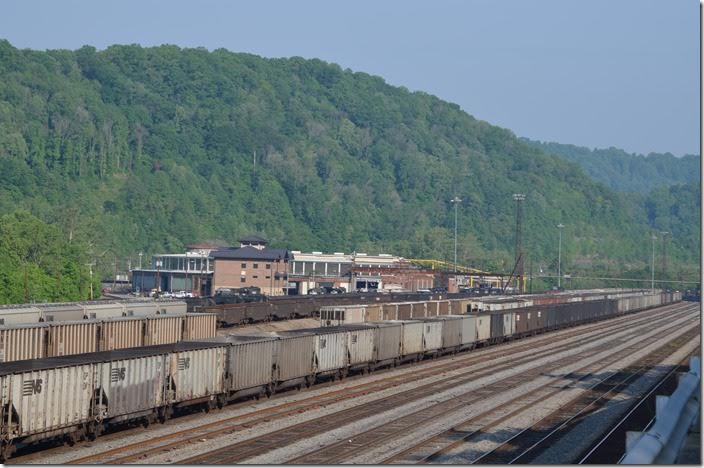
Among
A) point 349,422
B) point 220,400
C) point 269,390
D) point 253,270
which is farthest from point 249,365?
point 253,270

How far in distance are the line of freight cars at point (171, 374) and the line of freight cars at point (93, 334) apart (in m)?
7.70

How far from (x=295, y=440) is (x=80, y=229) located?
154m

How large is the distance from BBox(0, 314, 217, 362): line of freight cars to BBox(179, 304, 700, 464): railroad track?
12784mm

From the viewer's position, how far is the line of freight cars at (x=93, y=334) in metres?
43.1

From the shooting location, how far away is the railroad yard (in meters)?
31.3

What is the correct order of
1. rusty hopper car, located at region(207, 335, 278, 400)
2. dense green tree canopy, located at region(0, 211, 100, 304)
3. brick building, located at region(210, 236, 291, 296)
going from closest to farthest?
rusty hopper car, located at region(207, 335, 278, 400)
dense green tree canopy, located at region(0, 211, 100, 304)
brick building, located at region(210, 236, 291, 296)

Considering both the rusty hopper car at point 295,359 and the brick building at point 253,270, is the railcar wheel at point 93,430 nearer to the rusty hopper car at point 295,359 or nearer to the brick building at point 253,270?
the rusty hopper car at point 295,359

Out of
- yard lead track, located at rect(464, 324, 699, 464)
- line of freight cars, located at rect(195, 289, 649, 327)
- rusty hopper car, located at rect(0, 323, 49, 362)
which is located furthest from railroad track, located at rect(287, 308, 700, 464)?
line of freight cars, located at rect(195, 289, 649, 327)

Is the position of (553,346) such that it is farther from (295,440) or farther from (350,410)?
(295,440)

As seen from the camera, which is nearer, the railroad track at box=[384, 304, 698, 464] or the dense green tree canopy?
the railroad track at box=[384, 304, 698, 464]

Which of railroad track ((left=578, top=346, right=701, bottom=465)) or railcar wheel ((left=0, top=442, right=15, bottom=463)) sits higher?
railcar wheel ((left=0, top=442, right=15, bottom=463))

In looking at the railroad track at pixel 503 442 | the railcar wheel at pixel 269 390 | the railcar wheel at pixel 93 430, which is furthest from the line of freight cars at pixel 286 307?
Answer: the railcar wheel at pixel 93 430

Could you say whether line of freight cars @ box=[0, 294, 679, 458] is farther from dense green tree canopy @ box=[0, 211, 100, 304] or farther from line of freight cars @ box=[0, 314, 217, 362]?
dense green tree canopy @ box=[0, 211, 100, 304]

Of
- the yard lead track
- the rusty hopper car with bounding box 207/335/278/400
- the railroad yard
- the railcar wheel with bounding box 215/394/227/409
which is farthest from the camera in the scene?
the rusty hopper car with bounding box 207/335/278/400
